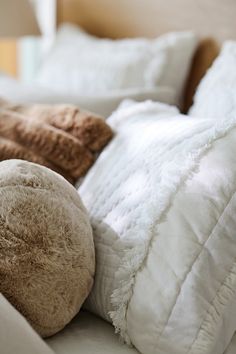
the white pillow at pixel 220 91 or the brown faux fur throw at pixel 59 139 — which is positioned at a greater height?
the white pillow at pixel 220 91

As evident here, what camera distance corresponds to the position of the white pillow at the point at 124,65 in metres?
1.56

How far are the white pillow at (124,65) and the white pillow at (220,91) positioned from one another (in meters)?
0.29

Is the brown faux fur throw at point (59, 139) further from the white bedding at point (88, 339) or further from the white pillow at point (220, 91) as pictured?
the white bedding at point (88, 339)

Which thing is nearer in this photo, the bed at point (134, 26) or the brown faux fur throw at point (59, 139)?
the bed at point (134, 26)

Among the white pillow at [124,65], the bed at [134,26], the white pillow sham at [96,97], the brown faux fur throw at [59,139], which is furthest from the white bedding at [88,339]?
the white pillow at [124,65]

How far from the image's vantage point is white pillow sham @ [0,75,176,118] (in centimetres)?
143

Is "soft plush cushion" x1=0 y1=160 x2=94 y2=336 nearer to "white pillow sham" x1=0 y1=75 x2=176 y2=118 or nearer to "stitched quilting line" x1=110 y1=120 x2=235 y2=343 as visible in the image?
"stitched quilting line" x1=110 y1=120 x2=235 y2=343

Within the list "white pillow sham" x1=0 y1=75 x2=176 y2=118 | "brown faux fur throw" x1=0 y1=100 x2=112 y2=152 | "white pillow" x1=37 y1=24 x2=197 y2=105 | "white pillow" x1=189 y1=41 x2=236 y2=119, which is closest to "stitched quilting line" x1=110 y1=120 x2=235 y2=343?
"white pillow" x1=189 y1=41 x2=236 y2=119

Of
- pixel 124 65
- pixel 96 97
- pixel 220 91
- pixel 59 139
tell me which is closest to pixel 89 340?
pixel 59 139

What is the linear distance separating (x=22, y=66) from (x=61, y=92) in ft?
3.60

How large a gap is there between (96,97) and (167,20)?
1.20ft

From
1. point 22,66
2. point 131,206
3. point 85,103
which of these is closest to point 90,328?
point 131,206

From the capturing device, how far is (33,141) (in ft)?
3.87

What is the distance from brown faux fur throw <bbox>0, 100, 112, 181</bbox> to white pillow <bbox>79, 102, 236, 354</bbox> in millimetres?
208
